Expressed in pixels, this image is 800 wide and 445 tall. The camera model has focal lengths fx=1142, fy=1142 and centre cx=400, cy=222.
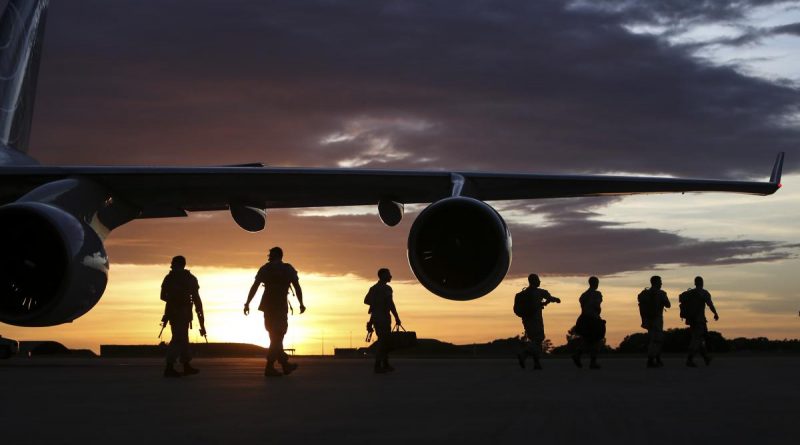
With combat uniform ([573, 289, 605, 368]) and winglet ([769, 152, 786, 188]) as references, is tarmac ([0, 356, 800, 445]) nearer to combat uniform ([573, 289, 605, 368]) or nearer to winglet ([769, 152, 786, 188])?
winglet ([769, 152, 786, 188])

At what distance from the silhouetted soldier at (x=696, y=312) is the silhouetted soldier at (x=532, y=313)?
3.01 metres

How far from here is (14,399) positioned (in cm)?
1170

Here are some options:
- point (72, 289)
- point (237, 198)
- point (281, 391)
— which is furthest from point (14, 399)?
point (237, 198)

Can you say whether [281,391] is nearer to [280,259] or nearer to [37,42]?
[280,259]

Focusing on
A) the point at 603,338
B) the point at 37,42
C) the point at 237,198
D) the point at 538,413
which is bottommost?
the point at 538,413

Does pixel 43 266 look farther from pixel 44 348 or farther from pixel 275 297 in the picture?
pixel 44 348

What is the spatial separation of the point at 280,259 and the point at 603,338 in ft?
→ 23.1

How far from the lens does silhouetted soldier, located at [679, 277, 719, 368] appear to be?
71.4 feet

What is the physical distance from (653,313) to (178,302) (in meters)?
9.24

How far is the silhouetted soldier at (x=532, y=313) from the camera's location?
66.3ft

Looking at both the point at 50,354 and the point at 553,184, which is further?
the point at 50,354

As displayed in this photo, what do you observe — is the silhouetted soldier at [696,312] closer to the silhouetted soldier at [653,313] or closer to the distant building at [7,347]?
the silhouetted soldier at [653,313]

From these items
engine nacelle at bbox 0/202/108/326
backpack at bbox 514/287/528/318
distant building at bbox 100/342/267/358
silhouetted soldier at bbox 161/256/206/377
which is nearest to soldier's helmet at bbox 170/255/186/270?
silhouetted soldier at bbox 161/256/206/377

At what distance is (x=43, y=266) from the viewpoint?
12.9 metres
